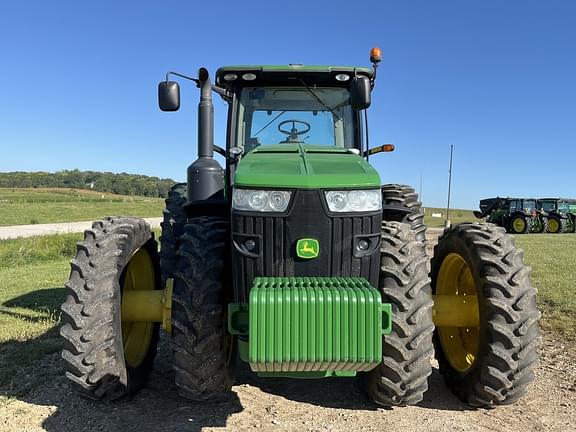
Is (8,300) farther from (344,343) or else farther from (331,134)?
(344,343)

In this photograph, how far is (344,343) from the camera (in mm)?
2775

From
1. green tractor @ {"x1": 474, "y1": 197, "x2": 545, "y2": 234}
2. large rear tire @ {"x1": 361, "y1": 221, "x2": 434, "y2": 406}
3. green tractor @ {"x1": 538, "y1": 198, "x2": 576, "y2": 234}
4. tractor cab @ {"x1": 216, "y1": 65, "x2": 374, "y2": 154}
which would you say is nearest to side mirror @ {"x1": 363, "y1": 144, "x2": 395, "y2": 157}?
tractor cab @ {"x1": 216, "y1": 65, "x2": 374, "y2": 154}

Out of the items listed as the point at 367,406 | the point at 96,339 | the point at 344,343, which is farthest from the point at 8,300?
the point at 344,343

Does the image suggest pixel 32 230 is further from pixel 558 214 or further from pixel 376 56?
pixel 558 214

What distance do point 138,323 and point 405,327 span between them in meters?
2.34

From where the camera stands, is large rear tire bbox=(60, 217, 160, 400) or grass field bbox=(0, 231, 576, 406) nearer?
large rear tire bbox=(60, 217, 160, 400)

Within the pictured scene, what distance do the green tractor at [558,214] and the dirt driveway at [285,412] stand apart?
2620 cm

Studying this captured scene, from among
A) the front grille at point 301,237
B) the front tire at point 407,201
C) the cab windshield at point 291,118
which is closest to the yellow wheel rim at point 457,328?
the front tire at point 407,201

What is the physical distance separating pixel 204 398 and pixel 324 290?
121 cm

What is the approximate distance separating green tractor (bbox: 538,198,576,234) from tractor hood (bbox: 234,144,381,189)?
27.4 meters

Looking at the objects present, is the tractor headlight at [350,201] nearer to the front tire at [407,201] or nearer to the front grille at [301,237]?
the front grille at [301,237]

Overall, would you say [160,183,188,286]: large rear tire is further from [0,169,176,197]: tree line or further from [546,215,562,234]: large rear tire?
[0,169,176,197]: tree line

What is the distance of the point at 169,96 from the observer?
4.31 m

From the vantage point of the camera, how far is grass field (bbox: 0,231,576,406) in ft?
15.3
